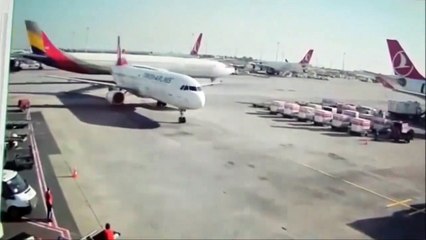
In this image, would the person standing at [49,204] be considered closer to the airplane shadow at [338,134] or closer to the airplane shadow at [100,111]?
the airplane shadow at [100,111]

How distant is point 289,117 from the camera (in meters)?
2.16

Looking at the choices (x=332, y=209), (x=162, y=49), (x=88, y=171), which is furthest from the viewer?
(x=332, y=209)

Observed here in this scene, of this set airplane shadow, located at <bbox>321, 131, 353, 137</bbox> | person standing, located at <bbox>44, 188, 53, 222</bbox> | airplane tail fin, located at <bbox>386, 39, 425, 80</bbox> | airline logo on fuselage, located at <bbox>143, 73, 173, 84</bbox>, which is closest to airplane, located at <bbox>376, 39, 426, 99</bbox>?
airplane tail fin, located at <bbox>386, 39, 425, 80</bbox>

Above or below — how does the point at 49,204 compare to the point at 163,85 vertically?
below

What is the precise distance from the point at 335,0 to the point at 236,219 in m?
1.06

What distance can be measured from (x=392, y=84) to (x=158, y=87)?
1.14 meters

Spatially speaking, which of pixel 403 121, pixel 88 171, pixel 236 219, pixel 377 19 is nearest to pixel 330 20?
pixel 377 19

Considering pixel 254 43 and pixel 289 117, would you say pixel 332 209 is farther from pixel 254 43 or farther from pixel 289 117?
pixel 254 43

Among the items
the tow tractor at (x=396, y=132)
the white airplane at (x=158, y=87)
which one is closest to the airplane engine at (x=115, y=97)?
the white airplane at (x=158, y=87)

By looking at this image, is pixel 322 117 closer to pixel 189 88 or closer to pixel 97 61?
pixel 189 88

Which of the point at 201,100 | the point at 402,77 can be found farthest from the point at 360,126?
the point at 201,100

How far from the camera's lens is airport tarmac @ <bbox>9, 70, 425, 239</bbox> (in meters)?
1.90

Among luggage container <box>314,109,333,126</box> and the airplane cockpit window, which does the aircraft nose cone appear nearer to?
the airplane cockpit window

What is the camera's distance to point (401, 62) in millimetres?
2248
